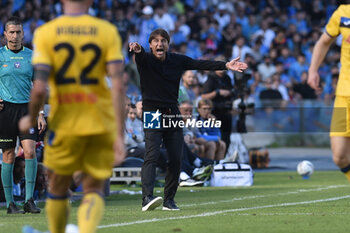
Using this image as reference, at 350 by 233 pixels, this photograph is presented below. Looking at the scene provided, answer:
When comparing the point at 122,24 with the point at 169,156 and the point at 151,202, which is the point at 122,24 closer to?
the point at 169,156

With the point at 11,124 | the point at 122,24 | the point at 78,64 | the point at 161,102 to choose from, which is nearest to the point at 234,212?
the point at 161,102

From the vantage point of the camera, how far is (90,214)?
6.00 meters

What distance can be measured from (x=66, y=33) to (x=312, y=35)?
2519 centimetres

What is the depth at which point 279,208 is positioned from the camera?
10523 mm

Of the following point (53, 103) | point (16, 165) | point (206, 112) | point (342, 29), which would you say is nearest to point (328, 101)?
point (206, 112)

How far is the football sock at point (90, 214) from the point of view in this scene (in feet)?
19.6

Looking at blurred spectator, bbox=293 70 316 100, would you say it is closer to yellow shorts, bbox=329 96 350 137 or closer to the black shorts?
the black shorts

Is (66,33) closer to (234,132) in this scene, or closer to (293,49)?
(234,132)

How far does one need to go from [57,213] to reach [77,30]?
1.42 m

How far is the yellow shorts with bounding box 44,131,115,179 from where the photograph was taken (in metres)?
6.11

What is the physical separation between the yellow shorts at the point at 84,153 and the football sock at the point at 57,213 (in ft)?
0.85

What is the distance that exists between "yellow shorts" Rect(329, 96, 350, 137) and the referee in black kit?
2164 mm

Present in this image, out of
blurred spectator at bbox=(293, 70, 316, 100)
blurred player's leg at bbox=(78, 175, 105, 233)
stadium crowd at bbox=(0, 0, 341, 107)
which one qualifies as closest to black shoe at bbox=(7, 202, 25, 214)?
blurred player's leg at bbox=(78, 175, 105, 233)

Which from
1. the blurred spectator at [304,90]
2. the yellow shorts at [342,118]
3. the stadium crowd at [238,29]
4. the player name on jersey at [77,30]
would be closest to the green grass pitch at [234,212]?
the yellow shorts at [342,118]
